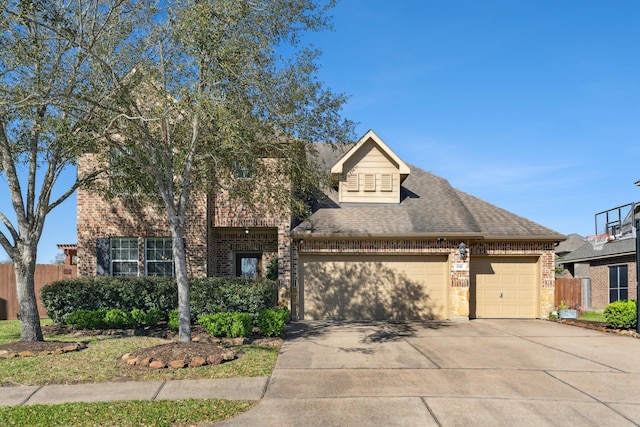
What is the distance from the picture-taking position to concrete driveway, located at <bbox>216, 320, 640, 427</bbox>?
6.50m

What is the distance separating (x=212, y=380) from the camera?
27.1 feet

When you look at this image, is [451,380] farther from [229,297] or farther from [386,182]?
[386,182]

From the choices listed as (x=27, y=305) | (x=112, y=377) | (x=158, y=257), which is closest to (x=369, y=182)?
(x=158, y=257)

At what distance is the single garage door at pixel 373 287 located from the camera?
16531mm

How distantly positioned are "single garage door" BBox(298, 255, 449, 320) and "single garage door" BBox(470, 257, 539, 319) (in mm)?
1420

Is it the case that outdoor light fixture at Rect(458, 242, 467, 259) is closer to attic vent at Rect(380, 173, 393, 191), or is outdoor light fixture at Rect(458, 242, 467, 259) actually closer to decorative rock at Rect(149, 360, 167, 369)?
attic vent at Rect(380, 173, 393, 191)

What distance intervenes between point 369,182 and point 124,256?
349 inches

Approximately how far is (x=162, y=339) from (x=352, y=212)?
7984mm

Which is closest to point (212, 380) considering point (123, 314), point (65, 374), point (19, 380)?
point (65, 374)

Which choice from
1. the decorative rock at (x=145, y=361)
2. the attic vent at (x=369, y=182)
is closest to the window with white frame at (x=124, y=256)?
the decorative rock at (x=145, y=361)

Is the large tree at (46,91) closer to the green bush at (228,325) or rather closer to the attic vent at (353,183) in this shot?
the green bush at (228,325)

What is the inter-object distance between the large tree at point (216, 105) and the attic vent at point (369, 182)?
6.26 metres

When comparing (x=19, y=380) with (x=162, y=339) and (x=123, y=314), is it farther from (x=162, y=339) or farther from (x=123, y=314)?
(x=123, y=314)

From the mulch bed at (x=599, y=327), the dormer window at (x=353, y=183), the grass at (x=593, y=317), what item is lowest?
the grass at (x=593, y=317)
